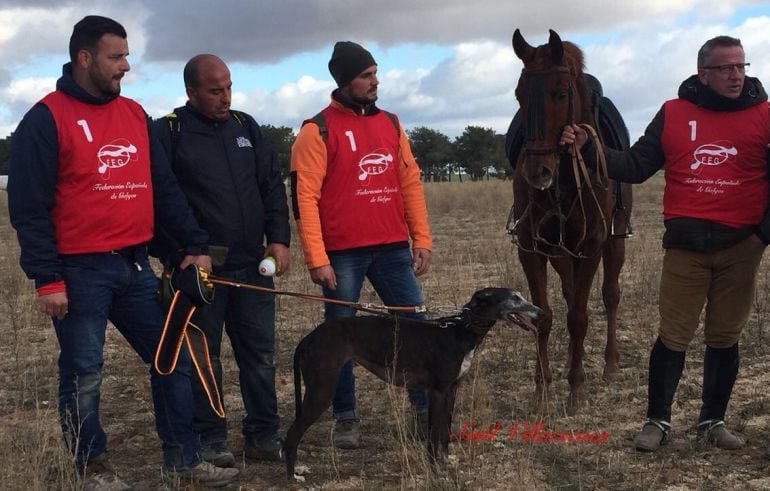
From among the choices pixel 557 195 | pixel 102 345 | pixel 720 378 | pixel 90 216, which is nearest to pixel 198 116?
pixel 90 216

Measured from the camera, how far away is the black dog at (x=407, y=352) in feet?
14.2

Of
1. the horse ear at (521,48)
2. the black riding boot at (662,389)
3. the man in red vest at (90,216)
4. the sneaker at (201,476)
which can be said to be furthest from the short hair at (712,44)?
the sneaker at (201,476)

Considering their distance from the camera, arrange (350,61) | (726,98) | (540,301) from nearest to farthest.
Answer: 1. (726,98)
2. (350,61)
3. (540,301)

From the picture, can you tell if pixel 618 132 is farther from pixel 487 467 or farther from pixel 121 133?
pixel 121 133

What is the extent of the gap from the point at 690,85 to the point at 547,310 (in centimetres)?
201

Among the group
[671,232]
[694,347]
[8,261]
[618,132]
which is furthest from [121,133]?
[8,261]

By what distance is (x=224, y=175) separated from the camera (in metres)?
4.49

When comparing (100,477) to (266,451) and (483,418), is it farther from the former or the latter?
(483,418)

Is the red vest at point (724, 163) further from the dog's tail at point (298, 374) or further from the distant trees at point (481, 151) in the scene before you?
the distant trees at point (481, 151)

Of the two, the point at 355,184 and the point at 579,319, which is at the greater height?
the point at 355,184

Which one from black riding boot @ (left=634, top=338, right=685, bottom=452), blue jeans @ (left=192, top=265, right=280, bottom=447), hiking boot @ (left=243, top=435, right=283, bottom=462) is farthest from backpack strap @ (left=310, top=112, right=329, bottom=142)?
black riding boot @ (left=634, top=338, right=685, bottom=452)

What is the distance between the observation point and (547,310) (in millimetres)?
5887

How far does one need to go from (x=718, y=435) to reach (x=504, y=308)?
165 centimetres

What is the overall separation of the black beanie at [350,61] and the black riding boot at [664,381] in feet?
8.41
